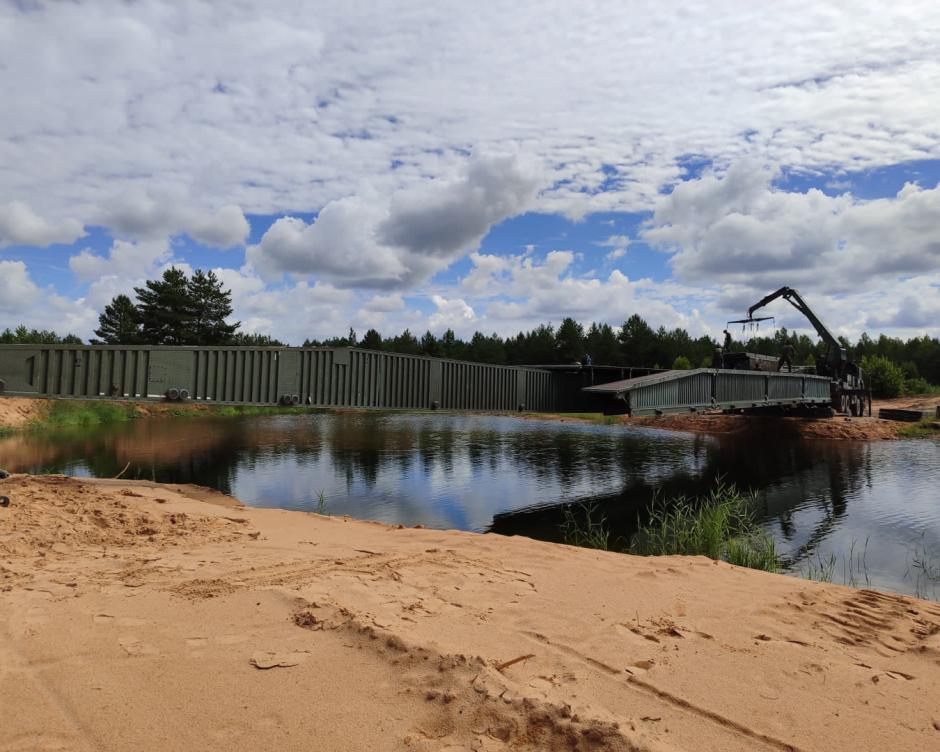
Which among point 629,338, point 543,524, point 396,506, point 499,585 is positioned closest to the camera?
point 499,585

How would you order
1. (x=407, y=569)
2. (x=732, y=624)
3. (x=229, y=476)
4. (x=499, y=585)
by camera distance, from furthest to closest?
1. (x=229, y=476)
2. (x=407, y=569)
3. (x=499, y=585)
4. (x=732, y=624)

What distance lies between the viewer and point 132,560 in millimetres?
7184

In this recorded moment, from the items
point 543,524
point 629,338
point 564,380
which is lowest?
point 543,524

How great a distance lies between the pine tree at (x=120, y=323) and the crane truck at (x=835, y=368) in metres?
51.5

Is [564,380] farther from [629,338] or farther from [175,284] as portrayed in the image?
[629,338]

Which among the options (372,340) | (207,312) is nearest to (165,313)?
(207,312)

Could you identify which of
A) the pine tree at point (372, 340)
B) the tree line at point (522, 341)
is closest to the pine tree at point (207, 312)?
the tree line at point (522, 341)

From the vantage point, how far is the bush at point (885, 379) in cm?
5475

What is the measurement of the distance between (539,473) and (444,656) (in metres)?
16.9

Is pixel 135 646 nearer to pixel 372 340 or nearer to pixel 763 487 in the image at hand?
pixel 763 487

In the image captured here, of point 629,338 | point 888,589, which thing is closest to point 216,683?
point 888,589

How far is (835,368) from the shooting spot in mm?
35781

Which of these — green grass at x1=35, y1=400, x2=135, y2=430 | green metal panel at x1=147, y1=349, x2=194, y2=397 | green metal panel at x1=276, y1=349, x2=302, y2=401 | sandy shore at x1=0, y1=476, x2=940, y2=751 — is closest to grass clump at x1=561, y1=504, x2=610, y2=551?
sandy shore at x1=0, y1=476, x2=940, y2=751

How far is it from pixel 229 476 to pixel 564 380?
13000mm
